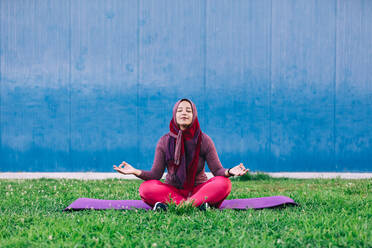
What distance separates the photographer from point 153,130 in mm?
8258

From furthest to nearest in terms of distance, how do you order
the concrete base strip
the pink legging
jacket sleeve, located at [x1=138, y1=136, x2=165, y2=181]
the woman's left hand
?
the concrete base strip → jacket sleeve, located at [x1=138, y1=136, x2=165, y2=181] → the pink legging → the woman's left hand

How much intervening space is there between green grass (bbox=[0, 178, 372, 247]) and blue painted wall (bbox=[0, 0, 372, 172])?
374 centimetres

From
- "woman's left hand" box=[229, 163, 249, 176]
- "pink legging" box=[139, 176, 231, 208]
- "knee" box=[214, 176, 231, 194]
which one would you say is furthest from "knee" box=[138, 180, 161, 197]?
"woman's left hand" box=[229, 163, 249, 176]

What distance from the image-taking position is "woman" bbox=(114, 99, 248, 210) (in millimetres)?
3787

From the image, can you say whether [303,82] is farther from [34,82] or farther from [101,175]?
[34,82]

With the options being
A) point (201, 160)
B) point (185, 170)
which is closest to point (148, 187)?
point (185, 170)

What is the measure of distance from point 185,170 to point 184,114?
64 centimetres

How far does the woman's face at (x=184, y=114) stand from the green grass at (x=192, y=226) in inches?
37.6

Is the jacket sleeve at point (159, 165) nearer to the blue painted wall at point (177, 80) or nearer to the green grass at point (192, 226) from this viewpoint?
the green grass at point (192, 226)

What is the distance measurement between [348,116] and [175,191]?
5966mm

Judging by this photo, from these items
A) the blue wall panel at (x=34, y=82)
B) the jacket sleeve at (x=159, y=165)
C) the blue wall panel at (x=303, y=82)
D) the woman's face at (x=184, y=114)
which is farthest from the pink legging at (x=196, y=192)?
the blue wall panel at (x=34, y=82)

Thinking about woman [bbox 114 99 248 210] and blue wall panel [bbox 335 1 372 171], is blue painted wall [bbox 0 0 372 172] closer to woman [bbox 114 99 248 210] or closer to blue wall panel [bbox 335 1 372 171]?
blue wall panel [bbox 335 1 372 171]

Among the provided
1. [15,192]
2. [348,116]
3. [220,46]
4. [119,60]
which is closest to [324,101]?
[348,116]

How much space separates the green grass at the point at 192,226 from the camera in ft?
8.99
